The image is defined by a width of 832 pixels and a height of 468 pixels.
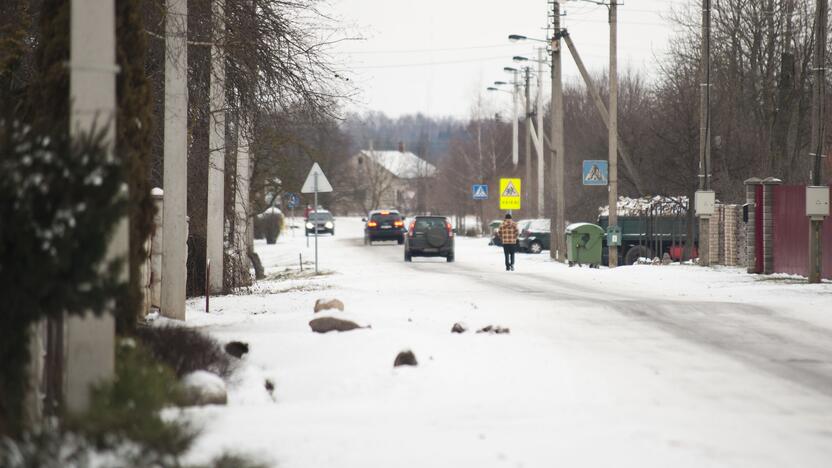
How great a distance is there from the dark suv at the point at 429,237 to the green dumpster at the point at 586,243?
479 centimetres

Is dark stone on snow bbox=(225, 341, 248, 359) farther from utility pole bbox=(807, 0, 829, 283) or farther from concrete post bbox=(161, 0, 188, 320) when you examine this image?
utility pole bbox=(807, 0, 829, 283)

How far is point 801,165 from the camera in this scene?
48594 millimetres

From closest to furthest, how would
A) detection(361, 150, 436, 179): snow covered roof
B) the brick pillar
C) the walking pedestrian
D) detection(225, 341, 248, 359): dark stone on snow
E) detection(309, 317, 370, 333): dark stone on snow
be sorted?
1. detection(225, 341, 248, 359): dark stone on snow
2. detection(309, 317, 370, 333): dark stone on snow
3. the brick pillar
4. the walking pedestrian
5. detection(361, 150, 436, 179): snow covered roof

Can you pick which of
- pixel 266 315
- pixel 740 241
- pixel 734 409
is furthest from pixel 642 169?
pixel 734 409

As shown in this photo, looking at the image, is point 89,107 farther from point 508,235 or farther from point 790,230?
point 508,235

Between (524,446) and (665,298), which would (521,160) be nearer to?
(665,298)

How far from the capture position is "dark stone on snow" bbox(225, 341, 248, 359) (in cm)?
1130

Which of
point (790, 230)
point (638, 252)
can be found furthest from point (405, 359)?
point (638, 252)

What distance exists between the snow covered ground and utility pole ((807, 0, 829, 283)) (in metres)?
4.46

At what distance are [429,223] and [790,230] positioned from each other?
50.6 feet

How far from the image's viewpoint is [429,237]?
40.4m

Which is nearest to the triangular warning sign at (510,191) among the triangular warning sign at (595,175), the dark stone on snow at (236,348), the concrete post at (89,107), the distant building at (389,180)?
the triangular warning sign at (595,175)

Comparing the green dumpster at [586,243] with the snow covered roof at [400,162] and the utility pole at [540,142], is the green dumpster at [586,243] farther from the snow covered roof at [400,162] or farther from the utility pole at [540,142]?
the snow covered roof at [400,162]

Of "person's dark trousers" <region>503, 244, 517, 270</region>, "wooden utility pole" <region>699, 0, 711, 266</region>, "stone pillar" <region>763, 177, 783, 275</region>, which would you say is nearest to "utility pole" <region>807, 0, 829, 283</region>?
"stone pillar" <region>763, 177, 783, 275</region>
